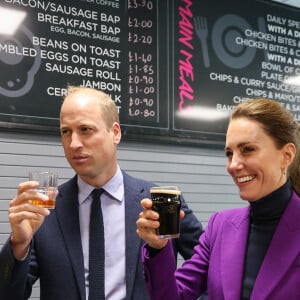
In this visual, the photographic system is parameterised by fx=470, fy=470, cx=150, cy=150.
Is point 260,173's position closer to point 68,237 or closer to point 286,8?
point 68,237

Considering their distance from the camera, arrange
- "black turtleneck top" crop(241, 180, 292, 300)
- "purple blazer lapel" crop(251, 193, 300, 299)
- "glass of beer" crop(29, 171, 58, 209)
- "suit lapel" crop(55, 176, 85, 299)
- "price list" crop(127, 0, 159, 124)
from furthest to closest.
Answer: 1. "price list" crop(127, 0, 159, 124)
2. "suit lapel" crop(55, 176, 85, 299)
3. "glass of beer" crop(29, 171, 58, 209)
4. "black turtleneck top" crop(241, 180, 292, 300)
5. "purple blazer lapel" crop(251, 193, 300, 299)

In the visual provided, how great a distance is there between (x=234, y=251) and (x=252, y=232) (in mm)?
114

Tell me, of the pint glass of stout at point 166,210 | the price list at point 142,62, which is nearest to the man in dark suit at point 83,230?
the pint glass of stout at point 166,210

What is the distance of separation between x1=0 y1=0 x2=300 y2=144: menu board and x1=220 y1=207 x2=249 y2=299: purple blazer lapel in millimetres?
1628

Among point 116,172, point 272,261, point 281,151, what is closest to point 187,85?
point 116,172

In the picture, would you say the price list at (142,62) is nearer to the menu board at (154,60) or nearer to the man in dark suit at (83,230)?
the menu board at (154,60)

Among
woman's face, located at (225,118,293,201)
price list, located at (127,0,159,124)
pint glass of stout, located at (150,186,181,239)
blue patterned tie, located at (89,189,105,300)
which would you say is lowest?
blue patterned tie, located at (89,189,105,300)

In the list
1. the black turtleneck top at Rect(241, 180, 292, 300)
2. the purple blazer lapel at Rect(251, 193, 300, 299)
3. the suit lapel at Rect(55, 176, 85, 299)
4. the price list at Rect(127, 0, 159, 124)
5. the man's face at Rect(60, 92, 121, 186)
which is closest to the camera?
Result: the purple blazer lapel at Rect(251, 193, 300, 299)

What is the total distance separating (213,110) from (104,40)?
106cm

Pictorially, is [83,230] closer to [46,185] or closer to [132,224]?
[132,224]

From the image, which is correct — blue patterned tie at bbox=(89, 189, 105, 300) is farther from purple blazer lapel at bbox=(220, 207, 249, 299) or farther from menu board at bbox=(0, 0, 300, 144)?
menu board at bbox=(0, 0, 300, 144)

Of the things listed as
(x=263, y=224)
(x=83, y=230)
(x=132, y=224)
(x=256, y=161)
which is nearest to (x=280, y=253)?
(x=263, y=224)

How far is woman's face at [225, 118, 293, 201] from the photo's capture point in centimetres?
179

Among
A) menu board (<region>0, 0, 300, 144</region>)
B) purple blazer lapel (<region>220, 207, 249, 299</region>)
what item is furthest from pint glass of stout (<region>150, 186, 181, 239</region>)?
menu board (<region>0, 0, 300, 144</region>)
